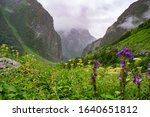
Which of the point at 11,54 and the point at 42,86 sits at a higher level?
the point at 11,54

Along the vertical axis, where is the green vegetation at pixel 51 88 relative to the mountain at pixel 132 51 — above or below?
below

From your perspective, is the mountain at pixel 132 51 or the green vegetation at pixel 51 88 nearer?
the green vegetation at pixel 51 88

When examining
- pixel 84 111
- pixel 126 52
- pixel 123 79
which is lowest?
pixel 84 111

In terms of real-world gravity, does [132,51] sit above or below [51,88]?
above

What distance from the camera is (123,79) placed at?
29.6ft

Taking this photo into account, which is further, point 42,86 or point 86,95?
point 42,86

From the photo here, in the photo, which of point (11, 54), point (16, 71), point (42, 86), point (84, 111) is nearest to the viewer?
point (84, 111)

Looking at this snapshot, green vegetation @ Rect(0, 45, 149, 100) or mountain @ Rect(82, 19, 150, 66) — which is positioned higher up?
mountain @ Rect(82, 19, 150, 66)

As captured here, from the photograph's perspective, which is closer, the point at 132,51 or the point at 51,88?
the point at 51,88

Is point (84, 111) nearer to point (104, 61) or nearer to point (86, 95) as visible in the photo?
point (86, 95)

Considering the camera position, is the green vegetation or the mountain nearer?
the green vegetation

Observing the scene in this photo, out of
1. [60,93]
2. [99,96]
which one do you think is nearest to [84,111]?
[99,96]

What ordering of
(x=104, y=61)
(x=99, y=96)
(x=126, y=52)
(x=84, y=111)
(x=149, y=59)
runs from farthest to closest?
(x=104, y=61) < (x=149, y=59) < (x=99, y=96) < (x=126, y=52) < (x=84, y=111)

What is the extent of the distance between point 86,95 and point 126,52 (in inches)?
109
